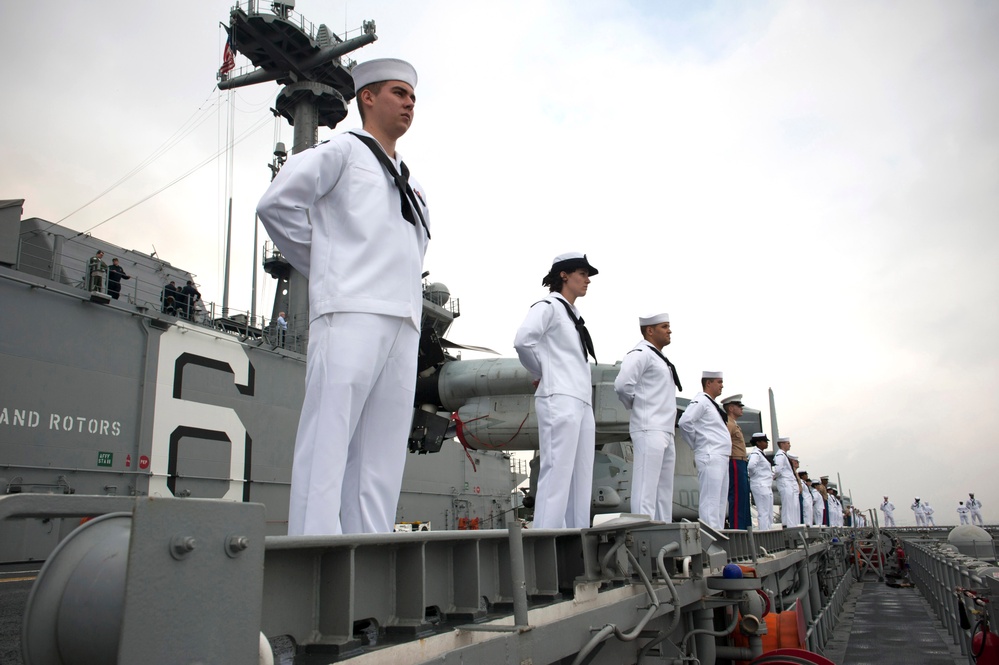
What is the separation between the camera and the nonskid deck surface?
7.95 metres

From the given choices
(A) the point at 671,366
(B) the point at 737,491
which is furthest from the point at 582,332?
(B) the point at 737,491

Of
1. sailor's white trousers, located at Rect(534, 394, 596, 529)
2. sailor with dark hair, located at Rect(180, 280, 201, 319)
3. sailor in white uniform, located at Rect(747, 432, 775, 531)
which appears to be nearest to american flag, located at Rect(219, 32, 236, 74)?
sailor with dark hair, located at Rect(180, 280, 201, 319)

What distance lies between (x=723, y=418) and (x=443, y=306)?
14692 mm

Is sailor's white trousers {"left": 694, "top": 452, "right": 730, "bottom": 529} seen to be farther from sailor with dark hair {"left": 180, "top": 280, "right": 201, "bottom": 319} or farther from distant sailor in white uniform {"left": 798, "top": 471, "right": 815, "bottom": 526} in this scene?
distant sailor in white uniform {"left": 798, "top": 471, "right": 815, "bottom": 526}

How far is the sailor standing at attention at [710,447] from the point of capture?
7.90m

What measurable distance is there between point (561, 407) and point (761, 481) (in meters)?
9.91

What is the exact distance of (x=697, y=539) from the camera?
134 inches

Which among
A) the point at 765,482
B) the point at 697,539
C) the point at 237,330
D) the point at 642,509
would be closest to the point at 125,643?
the point at 697,539

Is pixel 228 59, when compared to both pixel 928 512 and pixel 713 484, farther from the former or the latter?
pixel 928 512

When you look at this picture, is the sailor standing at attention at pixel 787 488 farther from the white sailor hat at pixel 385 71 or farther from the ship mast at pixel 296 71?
the white sailor hat at pixel 385 71

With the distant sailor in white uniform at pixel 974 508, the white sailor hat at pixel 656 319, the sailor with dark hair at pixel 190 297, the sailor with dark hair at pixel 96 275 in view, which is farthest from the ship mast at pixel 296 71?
the distant sailor in white uniform at pixel 974 508

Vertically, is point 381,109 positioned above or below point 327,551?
above

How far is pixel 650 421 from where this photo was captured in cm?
560

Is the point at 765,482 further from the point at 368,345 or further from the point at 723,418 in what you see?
the point at 368,345
